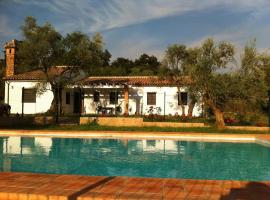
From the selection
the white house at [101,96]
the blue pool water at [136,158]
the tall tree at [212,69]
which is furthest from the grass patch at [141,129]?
the white house at [101,96]

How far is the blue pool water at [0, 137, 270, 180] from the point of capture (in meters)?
9.91

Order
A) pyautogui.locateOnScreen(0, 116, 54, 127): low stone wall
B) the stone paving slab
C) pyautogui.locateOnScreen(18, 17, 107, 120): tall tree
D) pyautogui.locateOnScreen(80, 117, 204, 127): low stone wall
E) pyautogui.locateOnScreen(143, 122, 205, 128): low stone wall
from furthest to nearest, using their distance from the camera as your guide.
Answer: pyautogui.locateOnScreen(18, 17, 107, 120): tall tree → pyautogui.locateOnScreen(0, 116, 54, 127): low stone wall → pyautogui.locateOnScreen(80, 117, 204, 127): low stone wall → pyautogui.locateOnScreen(143, 122, 205, 128): low stone wall → the stone paving slab

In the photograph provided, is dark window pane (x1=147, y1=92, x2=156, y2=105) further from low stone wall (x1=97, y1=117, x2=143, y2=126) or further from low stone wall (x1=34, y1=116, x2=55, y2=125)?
low stone wall (x1=34, y1=116, x2=55, y2=125)

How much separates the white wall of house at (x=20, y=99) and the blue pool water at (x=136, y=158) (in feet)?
38.3

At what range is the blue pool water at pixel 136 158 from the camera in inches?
390

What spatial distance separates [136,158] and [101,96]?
17.5 meters

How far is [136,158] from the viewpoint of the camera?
1252 centimetres

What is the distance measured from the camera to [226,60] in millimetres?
20109

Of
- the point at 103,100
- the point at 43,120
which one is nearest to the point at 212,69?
the point at 43,120

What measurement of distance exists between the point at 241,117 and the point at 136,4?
9.05 metres

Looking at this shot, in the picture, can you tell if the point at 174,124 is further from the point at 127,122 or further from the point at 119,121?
the point at 119,121

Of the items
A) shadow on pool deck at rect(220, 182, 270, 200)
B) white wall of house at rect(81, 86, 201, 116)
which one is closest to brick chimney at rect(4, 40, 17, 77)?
white wall of house at rect(81, 86, 201, 116)

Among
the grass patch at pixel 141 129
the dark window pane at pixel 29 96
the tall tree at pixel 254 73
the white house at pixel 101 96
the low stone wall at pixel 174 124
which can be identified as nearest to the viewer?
the grass patch at pixel 141 129

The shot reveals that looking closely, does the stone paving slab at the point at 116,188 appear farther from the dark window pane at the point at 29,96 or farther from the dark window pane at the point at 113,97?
the dark window pane at the point at 29,96
